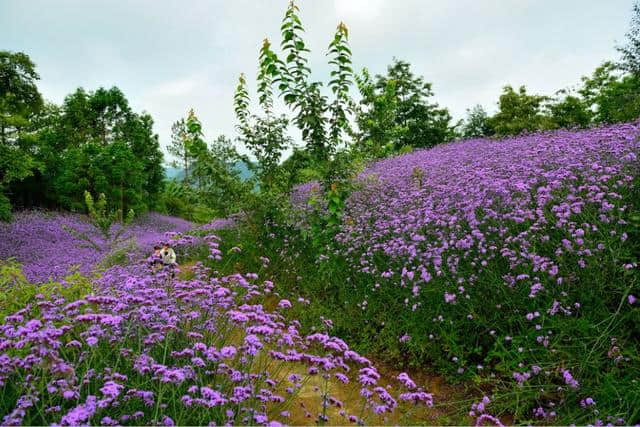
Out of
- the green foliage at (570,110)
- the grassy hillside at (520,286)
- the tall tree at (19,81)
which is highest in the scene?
the tall tree at (19,81)

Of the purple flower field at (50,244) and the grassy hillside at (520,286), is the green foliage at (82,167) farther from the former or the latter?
the grassy hillside at (520,286)

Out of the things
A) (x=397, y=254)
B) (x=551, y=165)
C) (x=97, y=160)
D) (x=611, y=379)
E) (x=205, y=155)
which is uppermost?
(x=97, y=160)

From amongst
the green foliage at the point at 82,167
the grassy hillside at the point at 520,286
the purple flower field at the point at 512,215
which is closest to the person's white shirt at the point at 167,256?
the grassy hillside at the point at 520,286

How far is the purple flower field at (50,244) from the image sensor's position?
9.71 metres

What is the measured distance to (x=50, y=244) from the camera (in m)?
13.0

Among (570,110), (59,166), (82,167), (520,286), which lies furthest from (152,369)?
(570,110)

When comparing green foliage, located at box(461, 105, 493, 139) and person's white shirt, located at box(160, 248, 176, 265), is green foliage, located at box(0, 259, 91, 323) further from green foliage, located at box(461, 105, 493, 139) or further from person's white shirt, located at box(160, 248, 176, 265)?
green foliage, located at box(461, 105, 493, 139)

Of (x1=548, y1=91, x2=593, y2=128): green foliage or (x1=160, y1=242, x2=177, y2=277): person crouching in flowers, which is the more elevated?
(x1=548, y1=91, x2=593, y2=128): green foliage

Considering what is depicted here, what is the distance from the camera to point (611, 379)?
11.2 feet

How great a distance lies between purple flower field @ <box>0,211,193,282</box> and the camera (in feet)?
31.9

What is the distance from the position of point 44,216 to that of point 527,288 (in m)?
17.9

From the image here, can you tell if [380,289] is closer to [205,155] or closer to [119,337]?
[119,337]

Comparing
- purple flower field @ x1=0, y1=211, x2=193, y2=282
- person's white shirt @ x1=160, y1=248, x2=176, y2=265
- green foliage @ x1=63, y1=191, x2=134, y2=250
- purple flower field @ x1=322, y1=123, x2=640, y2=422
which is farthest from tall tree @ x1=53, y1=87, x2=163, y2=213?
purple flower field @ x1=322, y1=123, x2=640, y2=422

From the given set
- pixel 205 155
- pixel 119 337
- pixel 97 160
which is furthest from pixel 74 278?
pixel 97 160
